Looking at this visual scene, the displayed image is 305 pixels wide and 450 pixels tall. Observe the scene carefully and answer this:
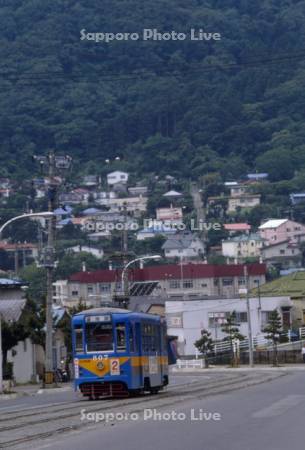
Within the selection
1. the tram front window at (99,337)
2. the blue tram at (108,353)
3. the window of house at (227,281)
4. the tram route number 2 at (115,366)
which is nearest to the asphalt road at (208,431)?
the tram route number 2 at (115,366)

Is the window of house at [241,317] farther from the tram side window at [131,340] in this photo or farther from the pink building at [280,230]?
the pink building at [280,230]

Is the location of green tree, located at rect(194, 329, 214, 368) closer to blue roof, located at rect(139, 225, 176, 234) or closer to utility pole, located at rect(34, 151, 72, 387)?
utility pole, located at rect(34, 151, 72, 387)

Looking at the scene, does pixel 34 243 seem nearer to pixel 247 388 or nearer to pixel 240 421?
pixel 247 388

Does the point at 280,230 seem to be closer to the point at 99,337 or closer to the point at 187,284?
the point at 187,284

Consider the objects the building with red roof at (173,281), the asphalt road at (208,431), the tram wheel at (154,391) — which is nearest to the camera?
the asphalt road at (208,431)

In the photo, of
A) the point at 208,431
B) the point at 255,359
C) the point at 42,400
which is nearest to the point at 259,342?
the point at 255,359

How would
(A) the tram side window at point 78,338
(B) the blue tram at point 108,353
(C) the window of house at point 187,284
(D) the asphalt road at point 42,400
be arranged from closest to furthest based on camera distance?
(B) the blue tram at point 108,353
(A) the tram side window at point 78,338
(D) the asphalt road at point 42,400
(C) the window of house at point 187,284

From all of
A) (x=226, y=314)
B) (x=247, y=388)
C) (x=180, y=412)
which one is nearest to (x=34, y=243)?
(x=226, y=314)

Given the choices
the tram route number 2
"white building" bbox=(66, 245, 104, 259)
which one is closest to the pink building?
"white building" bbox=(66, 245, 104, 259)
